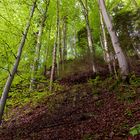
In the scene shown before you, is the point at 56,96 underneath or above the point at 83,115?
above

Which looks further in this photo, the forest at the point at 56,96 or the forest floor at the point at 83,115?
the forest at the point at 56,96

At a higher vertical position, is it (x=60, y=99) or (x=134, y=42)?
(x=134, y=42)

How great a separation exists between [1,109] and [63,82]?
8225mm

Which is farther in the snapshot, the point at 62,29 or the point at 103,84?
the point at 62,29

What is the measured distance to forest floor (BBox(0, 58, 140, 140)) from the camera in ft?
22.9

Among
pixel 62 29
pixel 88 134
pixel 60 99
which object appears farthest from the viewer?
pixel 62 29

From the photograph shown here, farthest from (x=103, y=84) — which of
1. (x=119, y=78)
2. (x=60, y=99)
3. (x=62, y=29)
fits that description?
(x=62, y=29)

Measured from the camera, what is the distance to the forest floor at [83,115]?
274 inches

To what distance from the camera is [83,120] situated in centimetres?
834

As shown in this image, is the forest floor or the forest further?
the forest

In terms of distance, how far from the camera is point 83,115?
8.67 meters

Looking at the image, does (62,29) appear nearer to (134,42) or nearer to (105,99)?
(134,42)

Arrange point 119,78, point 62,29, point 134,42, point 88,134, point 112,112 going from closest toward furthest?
point 88,134 < point 112,112 < point 119,78 < point 134,42 < point 62,29

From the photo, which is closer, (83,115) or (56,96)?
(83,115)
